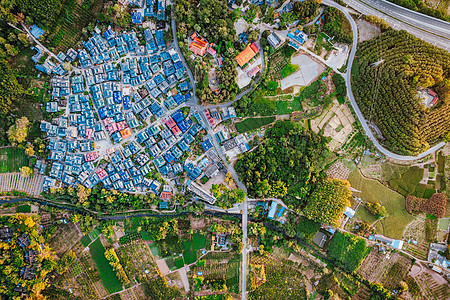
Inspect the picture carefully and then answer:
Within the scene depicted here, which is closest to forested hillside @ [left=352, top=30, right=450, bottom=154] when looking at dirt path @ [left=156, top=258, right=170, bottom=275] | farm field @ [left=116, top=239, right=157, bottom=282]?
dirt path @ [left=156, top=258, right=170, bottom=275]

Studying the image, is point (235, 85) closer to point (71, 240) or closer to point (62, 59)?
point (62, 59)

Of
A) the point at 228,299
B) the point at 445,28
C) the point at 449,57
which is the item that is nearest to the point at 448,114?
the point at 449,57

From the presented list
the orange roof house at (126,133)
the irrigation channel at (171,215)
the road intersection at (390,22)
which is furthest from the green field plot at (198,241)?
the orange roof house at (126,133)

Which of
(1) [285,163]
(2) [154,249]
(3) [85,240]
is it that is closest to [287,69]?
(1) [285,163]

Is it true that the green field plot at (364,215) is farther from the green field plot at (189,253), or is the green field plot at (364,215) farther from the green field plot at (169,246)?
the green field plot at (169,246)

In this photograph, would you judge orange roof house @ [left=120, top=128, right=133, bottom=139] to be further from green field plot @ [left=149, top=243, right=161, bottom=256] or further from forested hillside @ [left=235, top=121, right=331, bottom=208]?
green field plot @ [left=149, top=243, right=161, bottom=256]

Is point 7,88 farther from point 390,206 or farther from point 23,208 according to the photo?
point 390,206

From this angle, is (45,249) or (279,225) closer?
(45,249)
